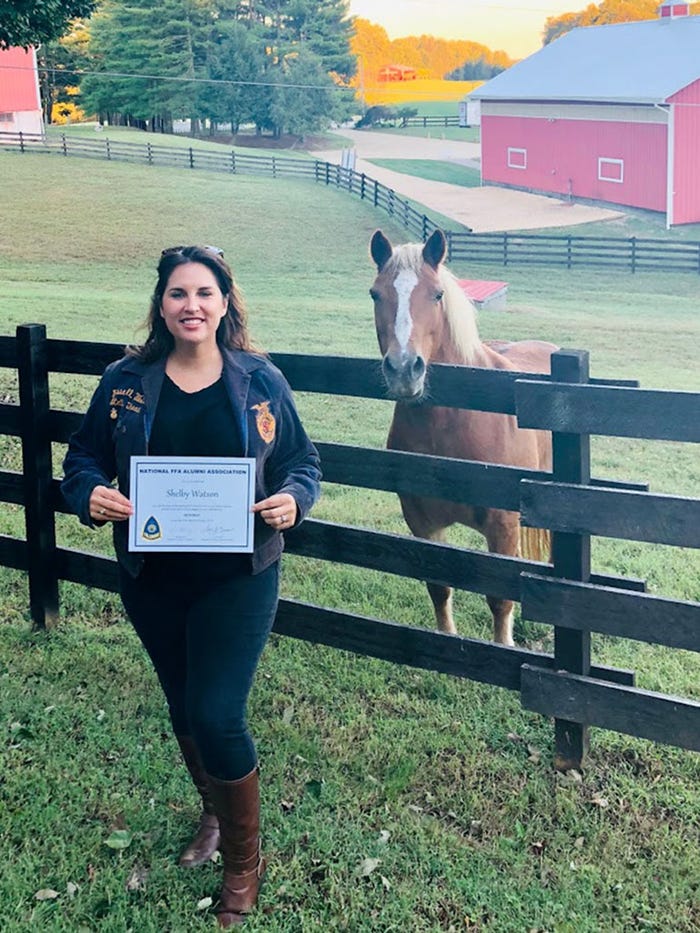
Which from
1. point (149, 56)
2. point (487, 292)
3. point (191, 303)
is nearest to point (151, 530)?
point (191, 303)

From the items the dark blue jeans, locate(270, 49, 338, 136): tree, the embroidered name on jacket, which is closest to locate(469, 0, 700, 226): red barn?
locate(270, 49, 338, 136): tree

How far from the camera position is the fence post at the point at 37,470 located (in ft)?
13.1

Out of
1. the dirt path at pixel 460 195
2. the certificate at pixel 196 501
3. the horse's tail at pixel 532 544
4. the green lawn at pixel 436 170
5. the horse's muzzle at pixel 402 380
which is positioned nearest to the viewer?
the certificate at pixel 196 501

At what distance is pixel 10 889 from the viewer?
8.54 feet

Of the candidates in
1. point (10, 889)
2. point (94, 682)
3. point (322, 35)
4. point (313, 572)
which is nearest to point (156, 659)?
point (10, 889)

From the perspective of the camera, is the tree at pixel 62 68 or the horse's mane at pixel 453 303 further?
the tree at pixel 62 68

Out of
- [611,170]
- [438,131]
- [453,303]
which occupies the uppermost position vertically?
[438,131]

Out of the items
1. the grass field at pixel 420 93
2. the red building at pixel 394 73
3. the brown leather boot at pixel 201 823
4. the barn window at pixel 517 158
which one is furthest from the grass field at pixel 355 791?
the barn window at pixel 517 158

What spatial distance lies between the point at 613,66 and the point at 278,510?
858cm

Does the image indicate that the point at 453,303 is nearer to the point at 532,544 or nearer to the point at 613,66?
the point at 532,544

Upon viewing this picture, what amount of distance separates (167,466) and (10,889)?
1.34 metres

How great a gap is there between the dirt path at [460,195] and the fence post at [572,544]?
5.82 meters

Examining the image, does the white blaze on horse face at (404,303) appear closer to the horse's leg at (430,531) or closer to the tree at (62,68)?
the horse's leg at (430,531)

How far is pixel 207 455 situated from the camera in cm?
231
